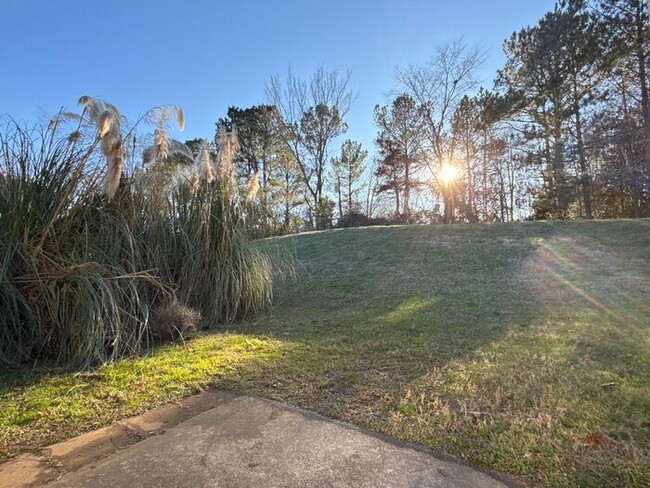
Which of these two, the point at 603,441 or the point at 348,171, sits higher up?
the point at 348,171

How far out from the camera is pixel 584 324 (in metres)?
3.61

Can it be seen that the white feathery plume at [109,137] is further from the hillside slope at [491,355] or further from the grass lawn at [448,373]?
the hillside slope at [491,355]

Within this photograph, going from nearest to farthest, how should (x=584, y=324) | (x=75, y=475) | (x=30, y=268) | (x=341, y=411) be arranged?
(x=75, y=475) → (x=341, y=411) → (x=30, y=268) → (x=584, y=324)

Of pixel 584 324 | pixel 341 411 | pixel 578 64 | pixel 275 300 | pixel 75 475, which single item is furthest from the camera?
pixel 578 64

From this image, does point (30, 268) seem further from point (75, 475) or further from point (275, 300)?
point (275, 300)

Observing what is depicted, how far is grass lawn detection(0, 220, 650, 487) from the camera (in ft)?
5.87

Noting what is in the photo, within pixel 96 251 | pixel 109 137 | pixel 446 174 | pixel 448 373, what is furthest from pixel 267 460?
pixel 446 174

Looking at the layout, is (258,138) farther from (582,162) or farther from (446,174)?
(582,162)

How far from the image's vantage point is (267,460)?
1.67m

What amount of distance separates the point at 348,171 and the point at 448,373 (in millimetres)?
23357

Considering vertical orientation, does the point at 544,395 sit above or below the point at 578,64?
below

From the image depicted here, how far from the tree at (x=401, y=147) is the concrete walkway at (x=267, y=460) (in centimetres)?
1902

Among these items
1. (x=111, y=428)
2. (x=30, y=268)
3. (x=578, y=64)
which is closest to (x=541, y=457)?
(x=111, y=428)

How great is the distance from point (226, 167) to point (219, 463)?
3.52 m
